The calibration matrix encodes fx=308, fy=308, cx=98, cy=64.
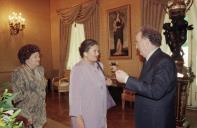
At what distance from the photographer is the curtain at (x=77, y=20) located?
30.8 feet

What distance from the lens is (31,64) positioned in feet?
10.5

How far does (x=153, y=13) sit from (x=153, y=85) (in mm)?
5209

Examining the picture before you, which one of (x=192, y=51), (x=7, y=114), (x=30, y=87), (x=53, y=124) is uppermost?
(x=192, y=51)

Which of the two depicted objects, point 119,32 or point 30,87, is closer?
point 30,87

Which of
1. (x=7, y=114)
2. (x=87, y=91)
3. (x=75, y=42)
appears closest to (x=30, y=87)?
(x=87, y=91)

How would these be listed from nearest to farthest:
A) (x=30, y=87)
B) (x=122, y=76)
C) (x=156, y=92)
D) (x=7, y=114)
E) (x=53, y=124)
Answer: (x=7, y=114)
(x=156, y=92)
(x=122, y=76)
(x=30, y=87)
(x=53, y=124)

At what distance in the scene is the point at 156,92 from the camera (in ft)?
7.69

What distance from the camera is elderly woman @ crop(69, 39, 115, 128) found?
2649 millimetres

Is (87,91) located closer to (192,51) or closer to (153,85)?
(153,85)

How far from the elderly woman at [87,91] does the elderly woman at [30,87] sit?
24.5 inches

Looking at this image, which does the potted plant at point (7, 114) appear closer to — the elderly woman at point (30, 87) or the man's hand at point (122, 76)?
the man's hand at point (122, 76)

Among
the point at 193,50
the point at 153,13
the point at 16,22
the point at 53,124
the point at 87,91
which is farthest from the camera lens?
the point at 16,22

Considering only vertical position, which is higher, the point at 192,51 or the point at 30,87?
the point at 192,51

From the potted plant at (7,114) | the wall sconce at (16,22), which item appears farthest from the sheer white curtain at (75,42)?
the potted plant at (7,114)
